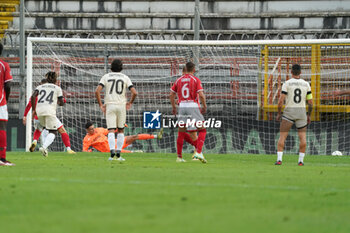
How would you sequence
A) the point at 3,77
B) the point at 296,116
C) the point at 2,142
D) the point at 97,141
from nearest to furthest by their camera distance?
the point at 3,77, the point at 2,142, the point at 296,116, the point at 97,141

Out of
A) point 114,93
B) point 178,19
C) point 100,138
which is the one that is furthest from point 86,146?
point 178,19

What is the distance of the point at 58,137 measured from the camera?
20.5m

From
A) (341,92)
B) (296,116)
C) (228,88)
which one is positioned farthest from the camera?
(228,88)

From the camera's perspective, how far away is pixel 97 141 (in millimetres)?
19297

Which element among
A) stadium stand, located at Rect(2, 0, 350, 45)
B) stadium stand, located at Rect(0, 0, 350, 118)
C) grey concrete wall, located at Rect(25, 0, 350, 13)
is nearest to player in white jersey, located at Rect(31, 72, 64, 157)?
stadium stand, located at Rect(0, 0, 350, 118)

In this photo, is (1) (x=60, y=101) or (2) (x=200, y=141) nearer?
(2) (x=200, y=141)

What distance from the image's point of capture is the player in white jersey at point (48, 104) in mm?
15984

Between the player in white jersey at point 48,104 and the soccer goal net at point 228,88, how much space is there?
274cm

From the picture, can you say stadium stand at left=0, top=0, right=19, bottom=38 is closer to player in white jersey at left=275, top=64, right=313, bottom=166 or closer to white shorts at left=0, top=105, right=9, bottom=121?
white shorts at left=0, top=105, right=9, bottom=121

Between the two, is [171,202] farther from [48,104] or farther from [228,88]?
[228,88]

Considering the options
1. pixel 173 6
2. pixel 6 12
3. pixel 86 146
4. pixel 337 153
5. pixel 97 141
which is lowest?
pixel 337 153

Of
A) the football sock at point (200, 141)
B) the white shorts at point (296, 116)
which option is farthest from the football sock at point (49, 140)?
the white shorts at point (296, 116)

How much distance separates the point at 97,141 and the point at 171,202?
12767 millimetres

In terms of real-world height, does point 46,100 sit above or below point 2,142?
above
